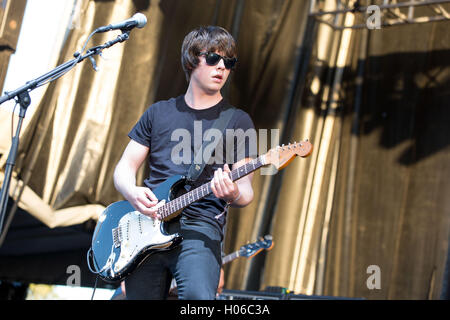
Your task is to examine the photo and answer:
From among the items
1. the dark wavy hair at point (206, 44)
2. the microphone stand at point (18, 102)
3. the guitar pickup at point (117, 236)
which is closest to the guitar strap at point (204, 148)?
the dark wavy hair at point (206, 44)

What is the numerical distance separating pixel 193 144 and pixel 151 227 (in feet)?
1.30

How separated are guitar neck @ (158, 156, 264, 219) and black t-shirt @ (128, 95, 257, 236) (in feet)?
0.18

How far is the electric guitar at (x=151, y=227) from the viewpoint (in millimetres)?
2295

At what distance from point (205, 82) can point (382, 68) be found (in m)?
4.04

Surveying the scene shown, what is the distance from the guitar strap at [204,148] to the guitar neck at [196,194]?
Result: 0.06 meters

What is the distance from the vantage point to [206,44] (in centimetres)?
259

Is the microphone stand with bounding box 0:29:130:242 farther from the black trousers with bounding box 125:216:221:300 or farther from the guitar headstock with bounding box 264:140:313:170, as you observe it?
the guitar headstock with bounding box 264:140:313:170

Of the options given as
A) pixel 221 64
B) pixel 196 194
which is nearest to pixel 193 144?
pixel 196 194

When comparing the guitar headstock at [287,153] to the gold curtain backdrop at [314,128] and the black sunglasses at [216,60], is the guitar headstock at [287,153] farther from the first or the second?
the gold curtain backdrop at [314,128]

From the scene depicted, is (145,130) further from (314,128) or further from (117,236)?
(314,128)

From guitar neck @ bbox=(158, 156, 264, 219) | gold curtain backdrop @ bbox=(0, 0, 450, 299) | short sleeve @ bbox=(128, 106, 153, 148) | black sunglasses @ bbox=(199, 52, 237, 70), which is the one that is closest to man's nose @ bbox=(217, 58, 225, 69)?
black sunglasses @ bbox=(199, 52, 237, 70)

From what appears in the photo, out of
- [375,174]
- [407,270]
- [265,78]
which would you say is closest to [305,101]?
[265,78]

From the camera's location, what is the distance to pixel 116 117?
5020mm
